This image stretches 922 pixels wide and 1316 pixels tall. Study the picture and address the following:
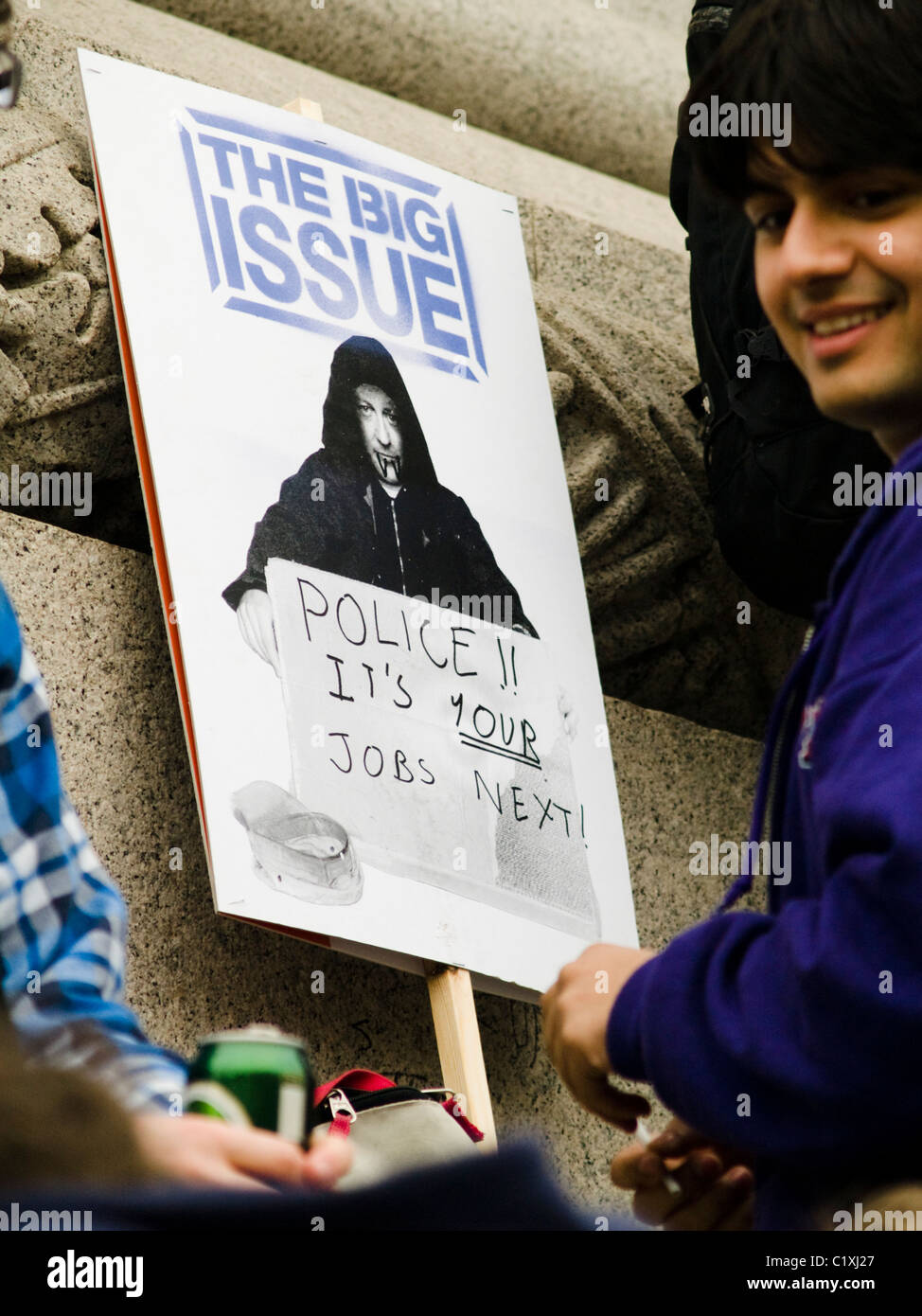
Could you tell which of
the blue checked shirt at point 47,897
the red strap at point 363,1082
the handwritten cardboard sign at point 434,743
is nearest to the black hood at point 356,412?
the handwritten cardboard sign at point 434,743

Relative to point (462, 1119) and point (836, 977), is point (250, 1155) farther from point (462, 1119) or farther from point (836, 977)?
point (462, 1119)

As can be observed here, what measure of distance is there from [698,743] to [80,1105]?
7.64 feet

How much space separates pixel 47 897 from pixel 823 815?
0.63 meters

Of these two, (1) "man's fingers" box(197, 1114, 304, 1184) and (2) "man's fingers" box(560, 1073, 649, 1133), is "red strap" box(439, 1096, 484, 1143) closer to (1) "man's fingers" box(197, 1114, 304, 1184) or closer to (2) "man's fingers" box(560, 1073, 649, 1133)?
(2) "man's fingers" box(560, 1073, 649, 1133)

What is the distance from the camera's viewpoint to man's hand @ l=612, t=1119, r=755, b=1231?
126 centimetres

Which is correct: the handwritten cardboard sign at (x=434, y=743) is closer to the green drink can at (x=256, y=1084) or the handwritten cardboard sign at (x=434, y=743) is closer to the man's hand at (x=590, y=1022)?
the man's hand at (x=590, y=1022)

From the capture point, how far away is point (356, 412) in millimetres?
2445

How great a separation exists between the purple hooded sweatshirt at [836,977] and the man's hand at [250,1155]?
0.82 feet

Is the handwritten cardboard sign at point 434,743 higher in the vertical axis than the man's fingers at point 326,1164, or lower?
lower

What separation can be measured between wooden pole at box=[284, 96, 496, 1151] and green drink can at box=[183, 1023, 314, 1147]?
129cm

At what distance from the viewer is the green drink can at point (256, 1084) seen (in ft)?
3.02

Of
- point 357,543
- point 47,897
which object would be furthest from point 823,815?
point 357,543

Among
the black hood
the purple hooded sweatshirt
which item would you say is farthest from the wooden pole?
the purple hooded sweatshirt
